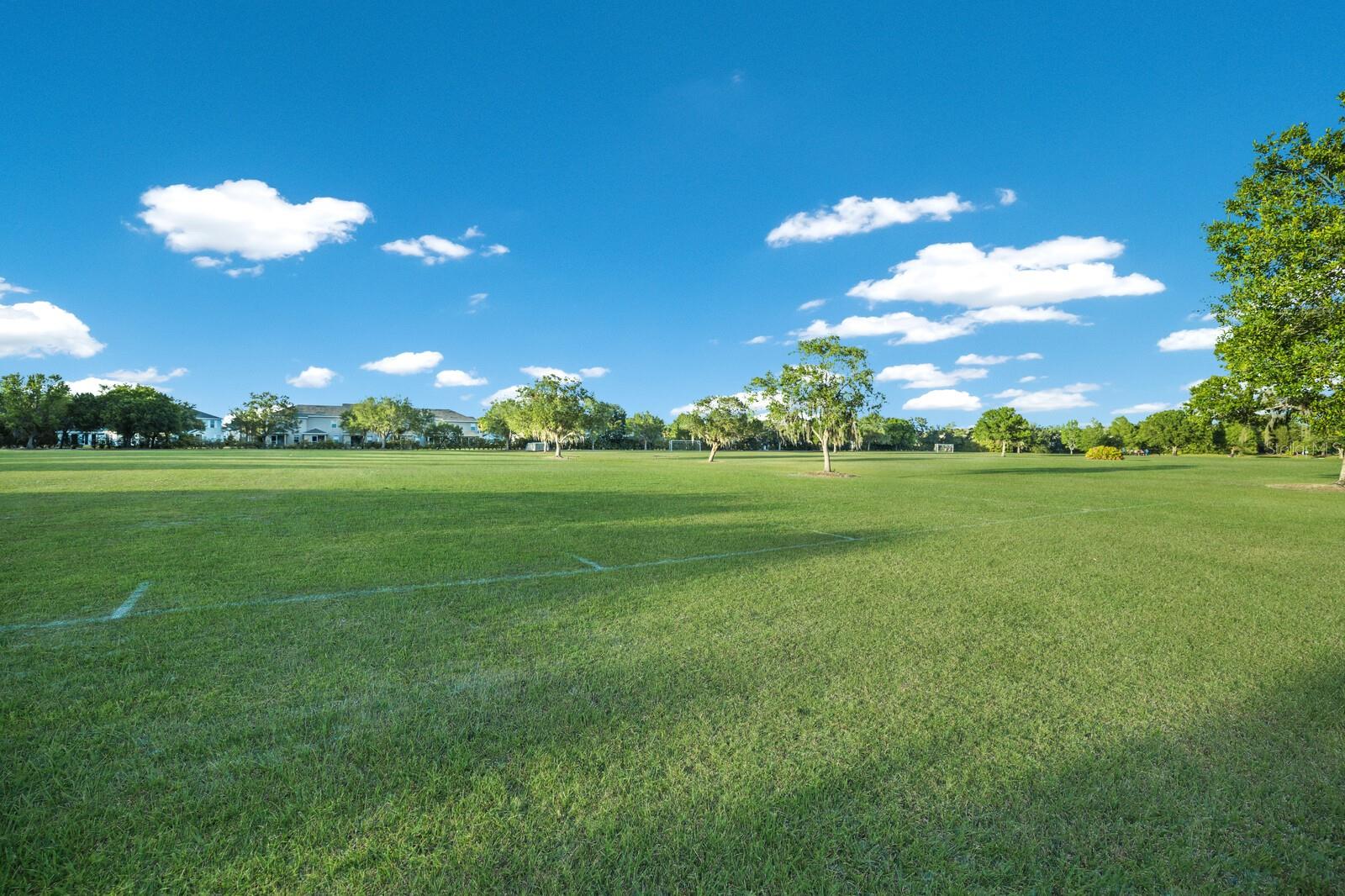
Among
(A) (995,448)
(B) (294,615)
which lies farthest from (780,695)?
(A) (995,448)

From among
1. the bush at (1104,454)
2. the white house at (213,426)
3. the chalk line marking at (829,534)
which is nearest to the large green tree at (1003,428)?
the bush at (1104,454)

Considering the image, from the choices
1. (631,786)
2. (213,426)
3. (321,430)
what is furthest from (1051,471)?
(213,426)

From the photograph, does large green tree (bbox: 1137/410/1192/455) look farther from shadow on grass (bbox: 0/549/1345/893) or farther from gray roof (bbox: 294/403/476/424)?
gray roof (bbox: 294/403/476/424)

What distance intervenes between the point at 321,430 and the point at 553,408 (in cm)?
9952

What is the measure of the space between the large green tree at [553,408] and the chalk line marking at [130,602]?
4839cm

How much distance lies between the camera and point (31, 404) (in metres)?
71.2

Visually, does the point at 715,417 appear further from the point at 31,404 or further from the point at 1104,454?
the point at 31,404

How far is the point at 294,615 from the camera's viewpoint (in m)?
5.00

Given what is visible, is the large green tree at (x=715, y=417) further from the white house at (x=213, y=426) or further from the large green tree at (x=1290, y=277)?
the white house at (x=213, y=426)

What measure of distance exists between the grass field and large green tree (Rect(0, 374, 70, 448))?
93125mm

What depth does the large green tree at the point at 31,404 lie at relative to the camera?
7006 centimetres

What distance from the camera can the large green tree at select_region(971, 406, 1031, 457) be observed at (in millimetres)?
103000

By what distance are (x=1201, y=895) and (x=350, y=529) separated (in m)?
10.3

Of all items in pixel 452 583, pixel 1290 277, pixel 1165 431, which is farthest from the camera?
pixel 1165 431
